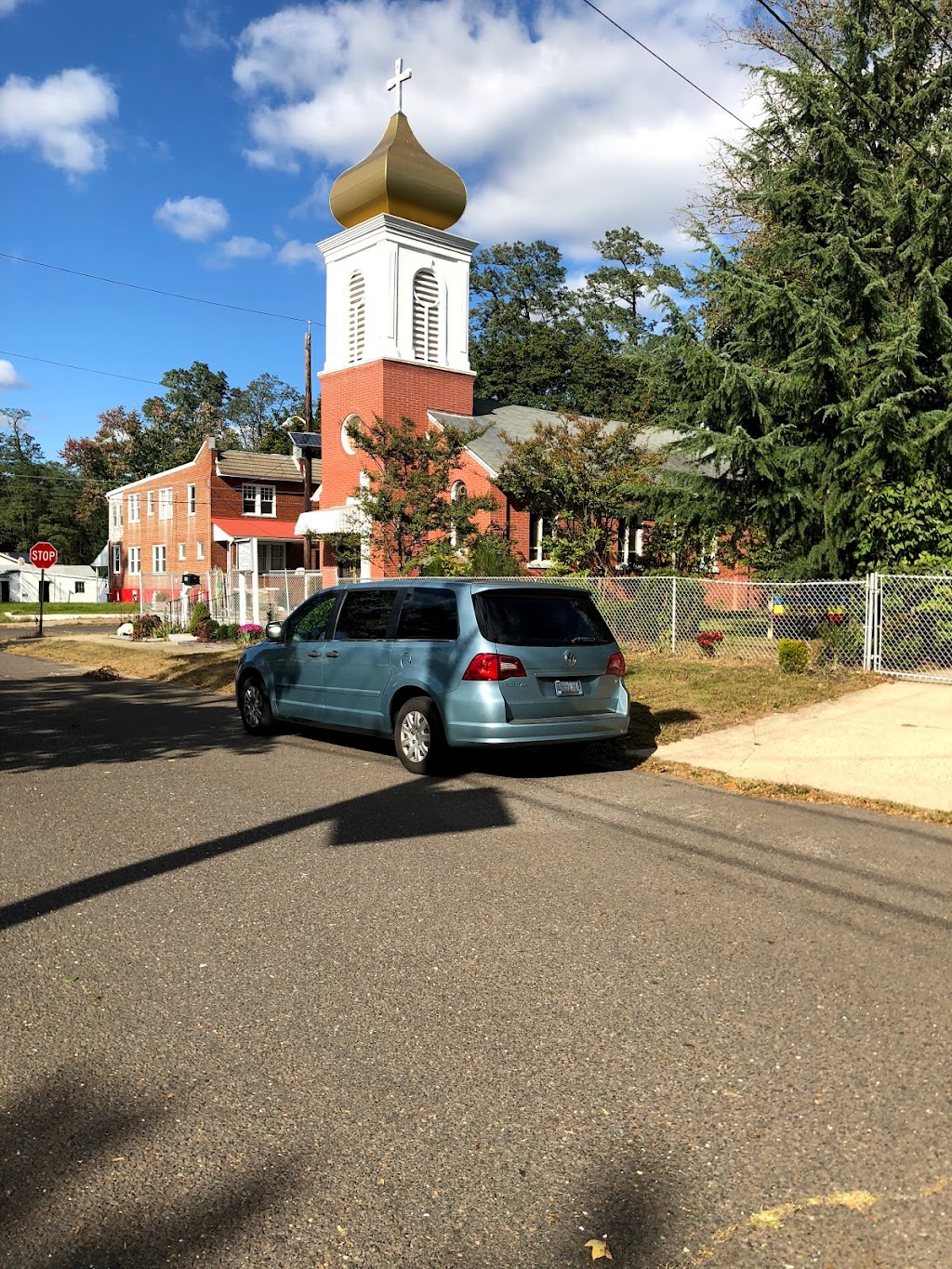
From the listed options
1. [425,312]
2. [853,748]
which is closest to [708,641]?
[853,748]

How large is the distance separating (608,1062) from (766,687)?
10.2 m

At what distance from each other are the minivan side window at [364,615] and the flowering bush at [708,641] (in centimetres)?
786

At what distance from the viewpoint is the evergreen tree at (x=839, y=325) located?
15680mm

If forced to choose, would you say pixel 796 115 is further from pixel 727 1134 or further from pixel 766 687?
pixel 727 1134

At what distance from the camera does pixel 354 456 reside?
34.2 m

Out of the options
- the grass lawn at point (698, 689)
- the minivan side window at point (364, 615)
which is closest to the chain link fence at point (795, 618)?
the grass lawn at point (698, 689)

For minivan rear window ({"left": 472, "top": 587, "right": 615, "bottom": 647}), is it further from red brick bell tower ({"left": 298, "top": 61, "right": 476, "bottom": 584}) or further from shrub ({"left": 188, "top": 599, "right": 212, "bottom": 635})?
red brick bell tower ({"left": 298, "top": 61, "right": 476, "bottom": 584})

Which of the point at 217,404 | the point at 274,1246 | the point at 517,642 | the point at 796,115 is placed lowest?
the point at 274,1246

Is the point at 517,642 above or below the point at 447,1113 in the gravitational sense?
above

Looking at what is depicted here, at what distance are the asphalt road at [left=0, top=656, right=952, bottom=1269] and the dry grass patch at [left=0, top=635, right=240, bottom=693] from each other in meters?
11.7

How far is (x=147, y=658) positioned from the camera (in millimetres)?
22969

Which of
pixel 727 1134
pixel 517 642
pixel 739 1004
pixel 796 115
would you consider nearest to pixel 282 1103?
pixel 727 1134

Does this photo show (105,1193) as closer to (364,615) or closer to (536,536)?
(364,615)

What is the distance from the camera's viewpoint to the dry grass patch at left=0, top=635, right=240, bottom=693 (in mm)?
18766
